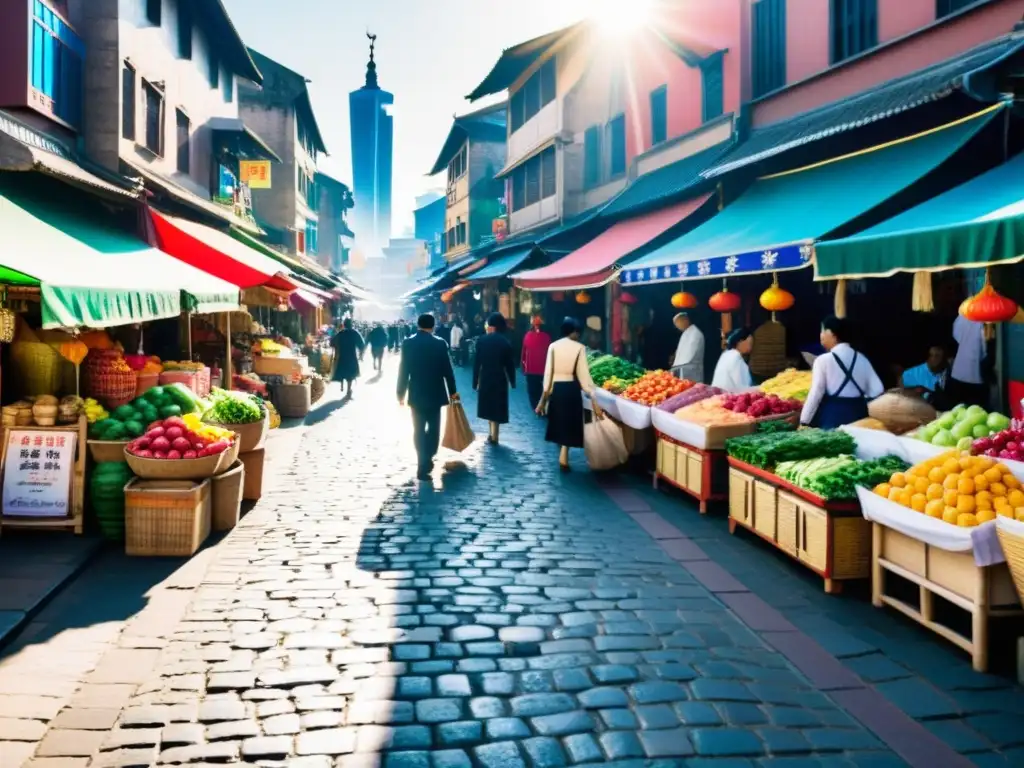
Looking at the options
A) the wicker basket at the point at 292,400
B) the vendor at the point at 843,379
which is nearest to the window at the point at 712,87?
the vendor at the point at 843,379

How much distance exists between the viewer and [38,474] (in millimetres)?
7297

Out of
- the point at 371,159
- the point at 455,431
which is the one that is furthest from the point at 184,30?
the point at 371,159

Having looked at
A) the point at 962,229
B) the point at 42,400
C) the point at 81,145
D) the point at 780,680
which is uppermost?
the point at 81,145

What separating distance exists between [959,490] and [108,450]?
677cm

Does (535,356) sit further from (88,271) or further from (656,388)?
(88,271)

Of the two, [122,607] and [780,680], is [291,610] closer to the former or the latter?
[122,607]

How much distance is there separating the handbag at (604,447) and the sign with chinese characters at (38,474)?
19.2 ft

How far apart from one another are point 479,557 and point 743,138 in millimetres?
10812

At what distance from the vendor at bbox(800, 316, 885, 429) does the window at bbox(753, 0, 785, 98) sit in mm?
8100

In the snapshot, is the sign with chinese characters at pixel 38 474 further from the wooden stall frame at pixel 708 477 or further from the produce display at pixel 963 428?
the produce display at pixel 963 428

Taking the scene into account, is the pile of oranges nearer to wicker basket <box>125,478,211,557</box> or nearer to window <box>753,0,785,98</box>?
wicker basket <box>125,478,211,557</box>

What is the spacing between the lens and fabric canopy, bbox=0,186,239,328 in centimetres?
639

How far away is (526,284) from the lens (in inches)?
769

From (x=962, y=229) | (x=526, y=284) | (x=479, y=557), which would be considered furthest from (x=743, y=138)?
(x=479, y=557)
